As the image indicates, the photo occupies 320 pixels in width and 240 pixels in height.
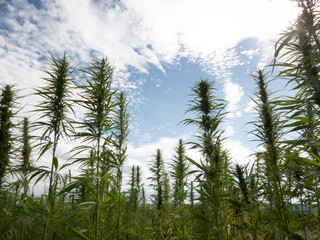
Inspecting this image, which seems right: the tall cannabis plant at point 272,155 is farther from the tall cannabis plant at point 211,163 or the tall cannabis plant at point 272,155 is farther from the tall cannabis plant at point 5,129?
the tall cannabis plant at point 5,129

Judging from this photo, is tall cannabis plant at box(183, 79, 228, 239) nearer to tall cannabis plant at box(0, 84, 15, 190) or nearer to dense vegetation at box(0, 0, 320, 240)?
dense vegetation at box(0, 0, 320, 240)

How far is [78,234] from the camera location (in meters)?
3.33

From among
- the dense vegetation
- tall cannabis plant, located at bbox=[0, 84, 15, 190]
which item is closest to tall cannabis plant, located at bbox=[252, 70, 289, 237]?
the dense vegetation

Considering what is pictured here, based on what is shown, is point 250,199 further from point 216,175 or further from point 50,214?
point 50,214

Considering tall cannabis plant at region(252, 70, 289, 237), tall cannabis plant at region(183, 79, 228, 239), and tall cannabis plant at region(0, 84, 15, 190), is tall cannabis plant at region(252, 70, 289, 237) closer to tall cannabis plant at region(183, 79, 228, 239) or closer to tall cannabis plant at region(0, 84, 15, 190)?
tall cannabis plant at region(183, 79, 228, 239)

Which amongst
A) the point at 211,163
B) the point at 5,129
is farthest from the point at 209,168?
the point at 5,129

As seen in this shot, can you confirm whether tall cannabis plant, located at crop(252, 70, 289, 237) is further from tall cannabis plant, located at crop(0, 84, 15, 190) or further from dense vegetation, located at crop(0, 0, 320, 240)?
tall cannabis plant, located at crop(0, 84, 15, 190)

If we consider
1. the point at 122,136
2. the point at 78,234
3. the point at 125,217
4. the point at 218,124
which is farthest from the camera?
the point at 122,136

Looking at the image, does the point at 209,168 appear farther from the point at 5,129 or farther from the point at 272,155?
the point at 5,129

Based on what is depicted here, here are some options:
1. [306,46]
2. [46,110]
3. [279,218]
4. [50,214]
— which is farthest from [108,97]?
[279,218]

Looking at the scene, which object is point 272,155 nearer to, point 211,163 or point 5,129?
point 211,163

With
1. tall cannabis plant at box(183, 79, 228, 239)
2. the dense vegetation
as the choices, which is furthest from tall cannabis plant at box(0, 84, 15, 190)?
tall cannabis plant at box(183, 79, 228, 239)

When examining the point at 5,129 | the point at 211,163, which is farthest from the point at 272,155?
the point at 5,129

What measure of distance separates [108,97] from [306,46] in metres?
3.92
